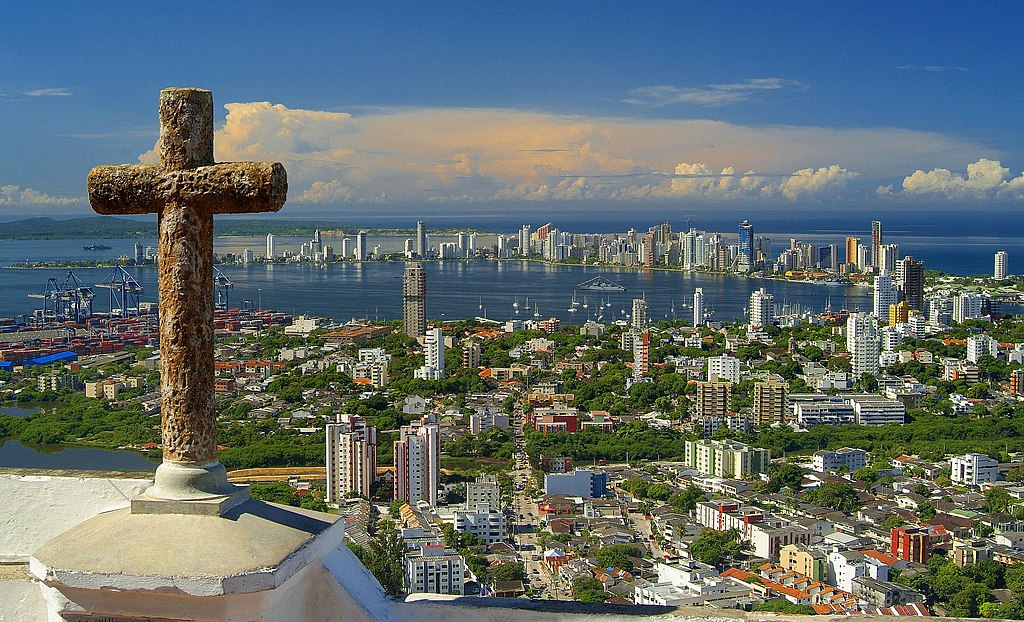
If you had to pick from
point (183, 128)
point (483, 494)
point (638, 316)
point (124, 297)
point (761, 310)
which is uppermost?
point (183, 128)

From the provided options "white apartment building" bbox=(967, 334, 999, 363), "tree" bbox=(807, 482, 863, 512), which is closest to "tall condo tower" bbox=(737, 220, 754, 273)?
"white apartment building" bbox=(967, 334, 999, 363)

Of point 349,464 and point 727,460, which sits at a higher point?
point 349,464

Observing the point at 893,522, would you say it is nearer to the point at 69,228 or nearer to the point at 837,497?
the point at 837,497

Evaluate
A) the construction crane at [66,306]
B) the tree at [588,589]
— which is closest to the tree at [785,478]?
Result: the tree at [588,589]

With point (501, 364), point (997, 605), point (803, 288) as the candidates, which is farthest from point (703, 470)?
point (803, 288)

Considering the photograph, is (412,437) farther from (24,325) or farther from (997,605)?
(24,325)

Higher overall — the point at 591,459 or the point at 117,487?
the point at 117,487

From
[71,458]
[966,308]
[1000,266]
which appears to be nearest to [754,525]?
[71,458]
